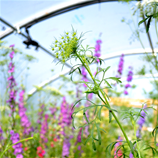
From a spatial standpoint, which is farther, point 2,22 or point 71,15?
point 71,15

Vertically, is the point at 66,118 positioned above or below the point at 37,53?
below

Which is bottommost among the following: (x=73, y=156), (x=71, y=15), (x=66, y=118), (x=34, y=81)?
(x=73, y=156)

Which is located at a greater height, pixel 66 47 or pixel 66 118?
pixel 66 47

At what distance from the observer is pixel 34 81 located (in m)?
5.13

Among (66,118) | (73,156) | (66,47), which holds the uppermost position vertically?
(66,47)

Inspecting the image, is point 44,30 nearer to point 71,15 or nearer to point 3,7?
point 71,15

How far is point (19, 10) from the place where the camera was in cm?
296

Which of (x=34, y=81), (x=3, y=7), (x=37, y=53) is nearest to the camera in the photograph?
(x=3, y=7)

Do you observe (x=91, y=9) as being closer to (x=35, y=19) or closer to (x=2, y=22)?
(x=35, y=19)

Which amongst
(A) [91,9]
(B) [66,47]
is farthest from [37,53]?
(B) [66,47]

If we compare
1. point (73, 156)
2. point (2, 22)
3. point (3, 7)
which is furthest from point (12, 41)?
point (73, 156)

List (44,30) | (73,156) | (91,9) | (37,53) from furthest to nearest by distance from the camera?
(37,53), (44,30), (91,9), (73,156)

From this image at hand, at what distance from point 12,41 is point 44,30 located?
2.41 feet

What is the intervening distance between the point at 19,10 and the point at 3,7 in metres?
0.28
